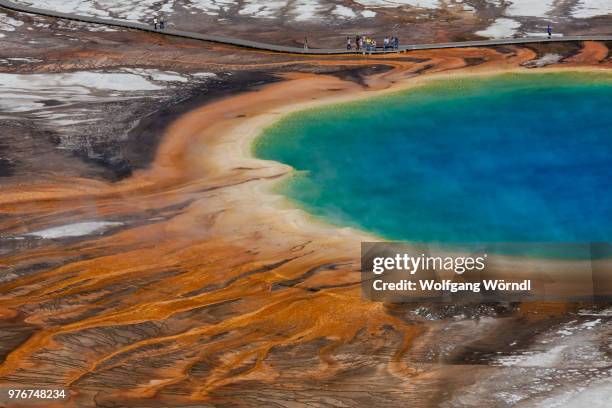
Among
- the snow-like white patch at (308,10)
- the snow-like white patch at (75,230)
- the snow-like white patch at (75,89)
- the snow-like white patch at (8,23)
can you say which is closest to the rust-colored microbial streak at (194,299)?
the snow-like white patch at (75,230)

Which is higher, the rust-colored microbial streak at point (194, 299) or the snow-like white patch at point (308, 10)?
the snow-like white patch at point (308, 10)

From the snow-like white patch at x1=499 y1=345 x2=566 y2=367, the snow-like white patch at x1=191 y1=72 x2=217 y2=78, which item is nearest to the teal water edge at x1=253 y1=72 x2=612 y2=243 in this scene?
the snow-like white patch at x1=499 y1=345 x2=566 y2=367

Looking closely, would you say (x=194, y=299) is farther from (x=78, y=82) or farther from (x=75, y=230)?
(x=78, y=82)

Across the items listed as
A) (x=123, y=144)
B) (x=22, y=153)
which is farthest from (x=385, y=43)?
(x=22, y=153)

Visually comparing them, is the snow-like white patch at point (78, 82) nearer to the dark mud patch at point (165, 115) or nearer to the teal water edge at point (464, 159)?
the dark mud patch at point (165, 115)

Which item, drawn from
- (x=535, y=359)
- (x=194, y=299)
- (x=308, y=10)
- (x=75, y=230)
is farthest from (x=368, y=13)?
(x=535, y=359)

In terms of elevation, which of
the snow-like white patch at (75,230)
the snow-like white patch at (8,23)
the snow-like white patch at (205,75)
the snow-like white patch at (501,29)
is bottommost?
the snow-like white patch at (75,230)

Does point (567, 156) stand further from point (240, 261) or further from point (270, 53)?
point (270, 53)
